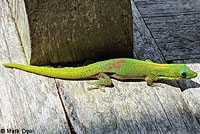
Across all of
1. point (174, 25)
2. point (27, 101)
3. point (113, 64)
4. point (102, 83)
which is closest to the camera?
point (27, 101)

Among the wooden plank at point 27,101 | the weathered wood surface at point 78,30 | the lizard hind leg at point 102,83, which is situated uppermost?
the weathered wood surface at point 78,30

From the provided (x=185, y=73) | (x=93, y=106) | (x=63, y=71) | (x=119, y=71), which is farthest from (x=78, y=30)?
(x=185, y=73)

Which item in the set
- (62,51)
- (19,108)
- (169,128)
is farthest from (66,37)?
(169,128)

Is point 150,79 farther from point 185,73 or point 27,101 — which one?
point 27,101

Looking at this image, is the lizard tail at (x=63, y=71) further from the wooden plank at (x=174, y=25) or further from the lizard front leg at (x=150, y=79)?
the wooden plank at (x=174, y=25)

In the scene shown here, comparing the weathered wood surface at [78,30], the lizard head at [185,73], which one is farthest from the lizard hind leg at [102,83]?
the lizard head at [185,73]
